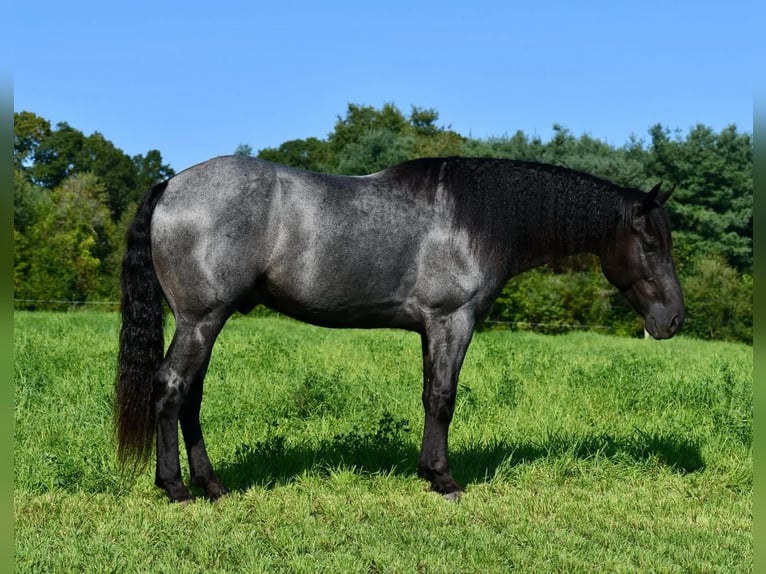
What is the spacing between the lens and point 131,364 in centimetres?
514

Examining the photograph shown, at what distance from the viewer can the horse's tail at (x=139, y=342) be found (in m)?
5.09

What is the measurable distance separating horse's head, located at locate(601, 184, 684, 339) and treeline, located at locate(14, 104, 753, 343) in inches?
899

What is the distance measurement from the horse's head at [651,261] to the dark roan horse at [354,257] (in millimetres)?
11

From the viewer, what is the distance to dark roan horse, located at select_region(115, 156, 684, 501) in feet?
16.5

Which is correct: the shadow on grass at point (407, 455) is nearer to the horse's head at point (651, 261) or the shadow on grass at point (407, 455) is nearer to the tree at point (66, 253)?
the horse's head at point (651, 261)

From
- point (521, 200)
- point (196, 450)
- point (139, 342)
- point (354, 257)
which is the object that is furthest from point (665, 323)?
point (139, 342)

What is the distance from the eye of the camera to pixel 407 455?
6.45 m

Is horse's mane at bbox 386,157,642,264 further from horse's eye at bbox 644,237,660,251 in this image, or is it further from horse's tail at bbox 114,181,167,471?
horse's tail at bbox 114,181,167,471

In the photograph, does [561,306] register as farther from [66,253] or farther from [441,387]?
[441,387]

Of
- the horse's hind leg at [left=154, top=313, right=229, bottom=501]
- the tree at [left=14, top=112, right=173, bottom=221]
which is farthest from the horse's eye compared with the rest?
the tree at [left=14, top=112, right=173, bottom=221]

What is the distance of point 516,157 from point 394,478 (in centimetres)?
3541

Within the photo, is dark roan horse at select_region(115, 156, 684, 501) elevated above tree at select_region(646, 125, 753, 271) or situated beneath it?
situated beneath

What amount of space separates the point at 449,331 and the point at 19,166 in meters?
52.4

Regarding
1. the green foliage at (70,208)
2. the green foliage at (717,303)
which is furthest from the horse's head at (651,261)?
the green foliage at (717,303)
